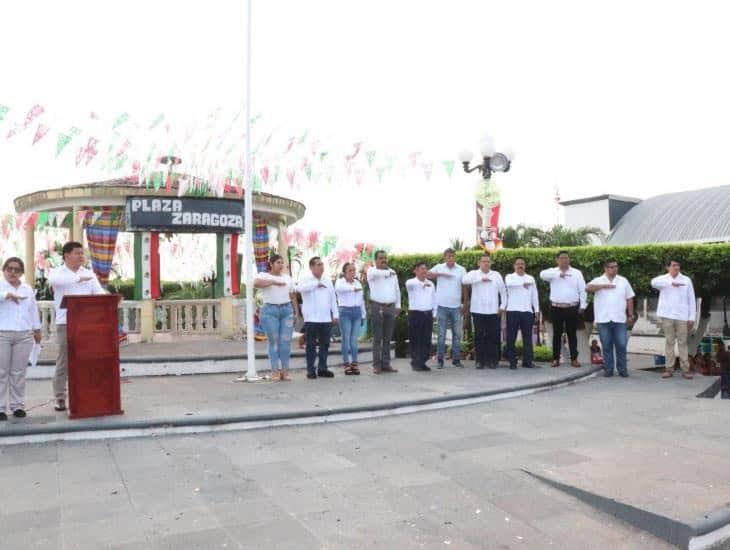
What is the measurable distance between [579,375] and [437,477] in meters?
5.15

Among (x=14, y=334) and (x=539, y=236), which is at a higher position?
(x=539, y=236)

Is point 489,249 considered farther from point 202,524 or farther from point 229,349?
point 202,524

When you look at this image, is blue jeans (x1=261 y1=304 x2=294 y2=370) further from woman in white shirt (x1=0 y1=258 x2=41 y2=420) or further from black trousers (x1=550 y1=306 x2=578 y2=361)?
black trousers (x1=550 y1=306 x2=578 y2=361)

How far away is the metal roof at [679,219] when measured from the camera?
32.6 meters

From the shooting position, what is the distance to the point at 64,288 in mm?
6309

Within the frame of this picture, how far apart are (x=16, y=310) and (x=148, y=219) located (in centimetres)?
681

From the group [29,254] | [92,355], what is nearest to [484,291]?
[92,355]

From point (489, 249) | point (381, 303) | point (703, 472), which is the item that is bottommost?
point (703, 472)

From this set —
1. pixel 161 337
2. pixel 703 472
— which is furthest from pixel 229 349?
pixel 703 472

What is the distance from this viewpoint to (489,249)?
39.3 feet

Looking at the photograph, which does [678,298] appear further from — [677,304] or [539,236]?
[539,236]

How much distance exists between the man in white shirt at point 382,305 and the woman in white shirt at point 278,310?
128cm

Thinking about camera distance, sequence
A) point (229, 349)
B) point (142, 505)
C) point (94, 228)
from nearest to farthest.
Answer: point (142, 505), point (229, 349), point (94, 228)

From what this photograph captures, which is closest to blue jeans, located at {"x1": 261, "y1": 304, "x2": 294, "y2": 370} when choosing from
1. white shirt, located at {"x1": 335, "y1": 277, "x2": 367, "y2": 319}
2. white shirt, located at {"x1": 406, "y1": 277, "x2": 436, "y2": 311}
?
white shirt, located at {"x1": 335, "y1": 277, "x2": 367, "y2": 319}
